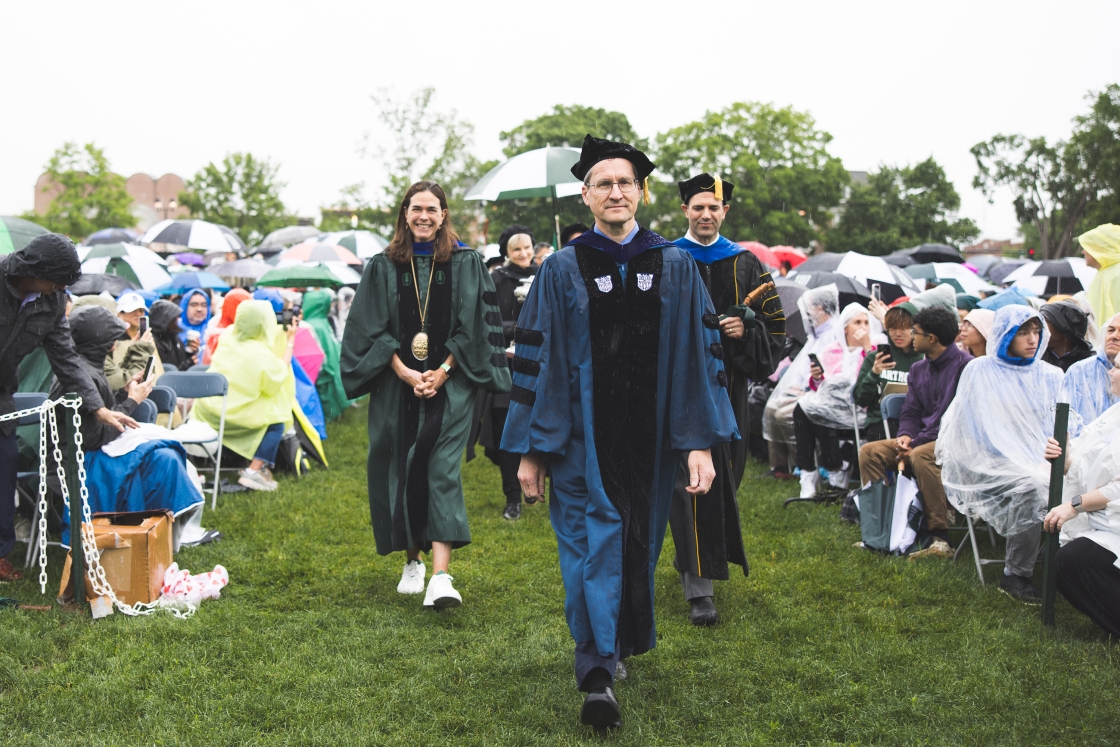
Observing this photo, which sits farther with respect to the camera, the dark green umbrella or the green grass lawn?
the dark green umbrella

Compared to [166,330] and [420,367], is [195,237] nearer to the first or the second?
[166,330]

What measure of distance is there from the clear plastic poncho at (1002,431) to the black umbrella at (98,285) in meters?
8.89

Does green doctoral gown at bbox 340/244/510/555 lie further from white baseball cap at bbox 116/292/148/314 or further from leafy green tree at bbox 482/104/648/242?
leafy green tree at bbox 482/104/648/242

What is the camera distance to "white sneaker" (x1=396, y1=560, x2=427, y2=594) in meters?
5.09

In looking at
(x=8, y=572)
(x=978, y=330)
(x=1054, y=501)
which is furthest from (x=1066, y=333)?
(x=8, y=572)

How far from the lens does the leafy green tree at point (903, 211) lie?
159 feet

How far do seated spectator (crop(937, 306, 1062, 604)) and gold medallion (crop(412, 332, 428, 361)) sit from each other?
2.98 meters

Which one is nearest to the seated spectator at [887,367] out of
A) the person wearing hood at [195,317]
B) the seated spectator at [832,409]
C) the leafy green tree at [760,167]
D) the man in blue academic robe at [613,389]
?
the seated spectator at [832,409]

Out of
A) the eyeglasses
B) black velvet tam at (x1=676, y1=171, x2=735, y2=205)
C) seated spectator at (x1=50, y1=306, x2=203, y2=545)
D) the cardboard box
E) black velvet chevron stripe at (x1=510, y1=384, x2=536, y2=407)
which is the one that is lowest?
the cardboard box

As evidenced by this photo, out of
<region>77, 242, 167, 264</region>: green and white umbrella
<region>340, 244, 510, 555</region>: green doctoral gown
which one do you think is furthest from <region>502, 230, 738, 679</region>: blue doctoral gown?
<region>77, 242, 167, 264</region>: green and white umbrella

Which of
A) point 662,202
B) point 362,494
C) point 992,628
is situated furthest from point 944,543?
point 662,202

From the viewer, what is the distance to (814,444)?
296 inches

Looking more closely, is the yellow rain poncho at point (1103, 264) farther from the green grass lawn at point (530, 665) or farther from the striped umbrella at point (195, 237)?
the striped umbrella at point (195, 237)

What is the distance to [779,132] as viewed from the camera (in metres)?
47.0
